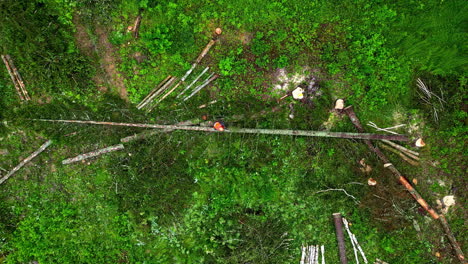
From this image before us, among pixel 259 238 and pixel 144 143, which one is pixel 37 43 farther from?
pixel 259 238


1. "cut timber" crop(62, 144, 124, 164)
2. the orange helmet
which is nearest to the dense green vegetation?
"cut timber" crop(62, 144, 124, 164)

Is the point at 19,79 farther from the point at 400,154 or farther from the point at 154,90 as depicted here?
the point at 400,154

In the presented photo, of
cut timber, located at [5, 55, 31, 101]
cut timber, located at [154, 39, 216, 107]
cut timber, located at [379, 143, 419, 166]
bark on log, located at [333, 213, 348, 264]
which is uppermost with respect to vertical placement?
cut timber, located at [5, 55, 31, 101]

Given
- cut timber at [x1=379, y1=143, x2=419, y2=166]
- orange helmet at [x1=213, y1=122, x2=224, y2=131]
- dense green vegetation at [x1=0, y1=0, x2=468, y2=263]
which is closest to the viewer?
orange helmet at [x1=213, y1=122, x2=224, y2=131]

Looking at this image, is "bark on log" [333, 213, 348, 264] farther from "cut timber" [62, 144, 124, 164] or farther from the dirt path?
the dirt path

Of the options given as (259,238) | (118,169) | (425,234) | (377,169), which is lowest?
(425,234)

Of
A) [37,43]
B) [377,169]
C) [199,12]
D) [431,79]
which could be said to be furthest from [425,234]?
[37,43]
